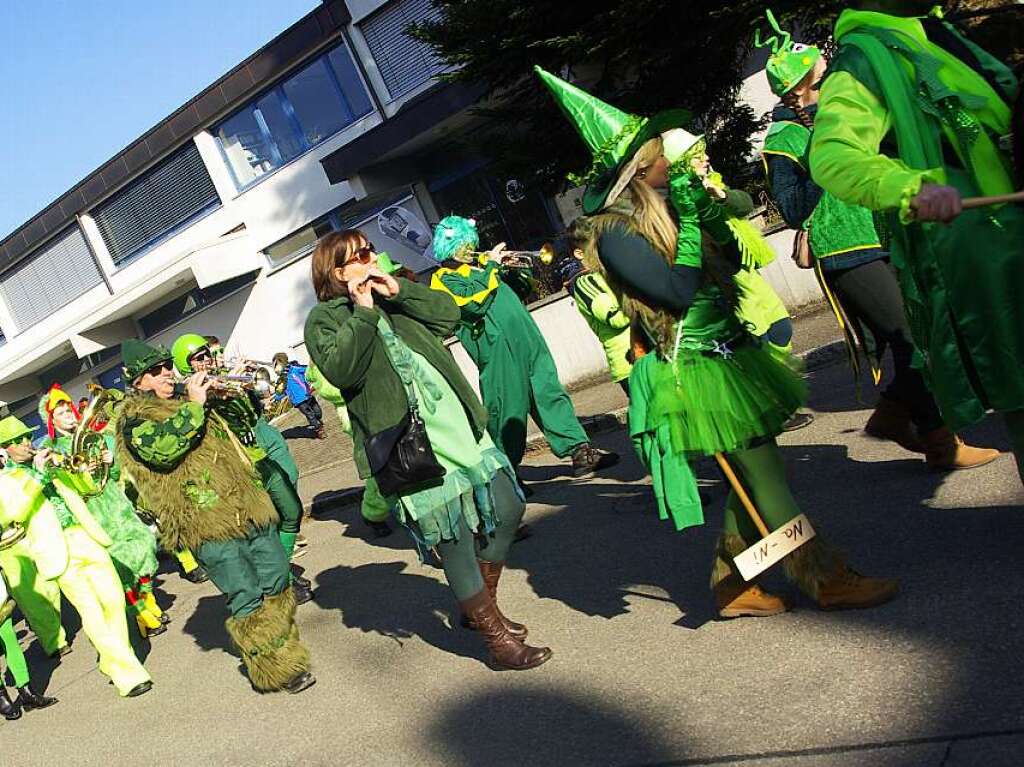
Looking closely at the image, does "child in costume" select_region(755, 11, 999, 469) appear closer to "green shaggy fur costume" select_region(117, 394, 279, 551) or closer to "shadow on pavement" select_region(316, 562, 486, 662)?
"shadow on pavement" select_region(316, 562, 486, 662)

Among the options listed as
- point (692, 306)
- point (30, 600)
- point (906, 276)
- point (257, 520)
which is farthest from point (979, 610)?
point (30, 600)

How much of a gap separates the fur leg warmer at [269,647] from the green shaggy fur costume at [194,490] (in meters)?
0.45

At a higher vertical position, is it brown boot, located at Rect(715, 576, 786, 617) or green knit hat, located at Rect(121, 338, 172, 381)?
green knit hat, located at Rect(121, 338, 172, 381)

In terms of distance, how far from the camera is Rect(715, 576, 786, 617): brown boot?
14.1ft

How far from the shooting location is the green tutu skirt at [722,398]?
4.12m

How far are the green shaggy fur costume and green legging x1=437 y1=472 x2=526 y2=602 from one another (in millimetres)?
1488

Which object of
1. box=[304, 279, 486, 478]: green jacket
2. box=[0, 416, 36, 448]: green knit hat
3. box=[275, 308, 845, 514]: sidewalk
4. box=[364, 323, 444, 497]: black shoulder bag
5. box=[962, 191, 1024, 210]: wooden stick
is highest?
box=[0, 416, 36, 448]: green knit hat

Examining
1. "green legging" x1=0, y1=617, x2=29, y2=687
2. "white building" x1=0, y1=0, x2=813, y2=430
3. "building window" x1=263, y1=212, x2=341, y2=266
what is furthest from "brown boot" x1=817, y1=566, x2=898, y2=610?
"building window" x1=263, y1=212, x2=341, y2=266

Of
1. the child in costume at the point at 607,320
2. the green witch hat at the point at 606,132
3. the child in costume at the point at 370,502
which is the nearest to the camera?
the green witch hat at the point at 606,132

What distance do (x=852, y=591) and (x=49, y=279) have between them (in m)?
30.5

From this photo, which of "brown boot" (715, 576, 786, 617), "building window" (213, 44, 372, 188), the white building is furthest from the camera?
"building window" (213, 44, 372, 188)

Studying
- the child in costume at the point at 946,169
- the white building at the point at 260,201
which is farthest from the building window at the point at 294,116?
the child in costume at the point at 946,169

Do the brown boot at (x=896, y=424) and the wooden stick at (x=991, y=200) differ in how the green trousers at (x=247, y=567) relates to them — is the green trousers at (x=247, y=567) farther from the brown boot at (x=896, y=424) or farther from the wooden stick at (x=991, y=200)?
the wooden stick at (x=991, y=200)

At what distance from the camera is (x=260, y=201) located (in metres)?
25.1
